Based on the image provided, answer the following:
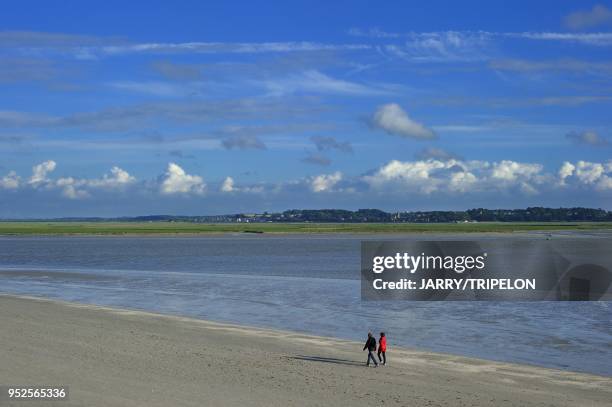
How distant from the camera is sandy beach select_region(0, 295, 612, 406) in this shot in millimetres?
16572

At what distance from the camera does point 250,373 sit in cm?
1933

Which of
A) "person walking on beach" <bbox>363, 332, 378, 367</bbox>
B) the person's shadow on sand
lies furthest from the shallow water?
"person walking on beach" <bbox>363, 332, 378, 367</bbox>

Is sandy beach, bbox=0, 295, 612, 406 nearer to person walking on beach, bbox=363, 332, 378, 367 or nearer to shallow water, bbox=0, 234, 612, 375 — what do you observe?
person walking on beach, bbox=363, 332, 378, 367

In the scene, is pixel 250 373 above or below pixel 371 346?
below

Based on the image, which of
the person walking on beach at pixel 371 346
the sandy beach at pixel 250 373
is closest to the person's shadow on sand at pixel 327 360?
the sandy beach at pixel 250 373

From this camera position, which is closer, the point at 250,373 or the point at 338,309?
the point at 250,373

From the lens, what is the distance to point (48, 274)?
185 feet

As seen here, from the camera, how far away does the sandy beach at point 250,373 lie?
16.6m

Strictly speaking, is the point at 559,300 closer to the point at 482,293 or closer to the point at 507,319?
the point at 482,293

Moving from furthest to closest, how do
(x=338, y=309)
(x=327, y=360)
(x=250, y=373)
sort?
(x=338, y=309) < (x=327, y=360) < (x=250, y=373)

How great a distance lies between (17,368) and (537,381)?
13.0 metres

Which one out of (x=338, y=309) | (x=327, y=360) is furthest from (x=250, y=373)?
(x=338, y=309)

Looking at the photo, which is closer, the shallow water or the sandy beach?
the sandy beach

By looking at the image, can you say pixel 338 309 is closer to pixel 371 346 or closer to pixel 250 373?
pixel 371 346
